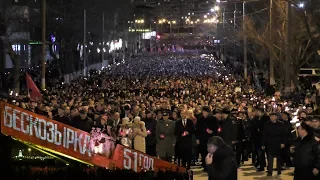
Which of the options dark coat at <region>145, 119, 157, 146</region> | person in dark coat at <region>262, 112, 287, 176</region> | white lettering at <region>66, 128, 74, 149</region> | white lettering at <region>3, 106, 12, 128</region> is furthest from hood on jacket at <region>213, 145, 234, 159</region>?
dark coat at <region>145, 119, 157, 146</region>

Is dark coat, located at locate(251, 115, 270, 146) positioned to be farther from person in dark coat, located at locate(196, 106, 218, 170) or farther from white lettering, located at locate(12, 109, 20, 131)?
white lettering, located at locate(12, 109, 20, 131)

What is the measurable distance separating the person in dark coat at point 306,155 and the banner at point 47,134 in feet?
10.4

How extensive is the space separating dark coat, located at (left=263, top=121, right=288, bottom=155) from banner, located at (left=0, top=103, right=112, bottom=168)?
4182 millimetres

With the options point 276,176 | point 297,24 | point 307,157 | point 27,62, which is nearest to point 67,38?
point 27,62

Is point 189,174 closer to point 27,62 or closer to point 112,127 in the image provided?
point 112,127

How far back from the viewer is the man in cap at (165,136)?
52.1 ft

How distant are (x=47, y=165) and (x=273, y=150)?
5439 mm

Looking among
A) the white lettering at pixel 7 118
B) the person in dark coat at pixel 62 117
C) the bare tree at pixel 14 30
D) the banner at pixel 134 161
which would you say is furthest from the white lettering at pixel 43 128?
the bare tree at pixel 14 30

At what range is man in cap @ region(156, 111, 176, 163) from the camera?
15.9 metres

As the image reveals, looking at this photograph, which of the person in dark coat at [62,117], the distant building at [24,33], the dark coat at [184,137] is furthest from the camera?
the distant building at [24,33]

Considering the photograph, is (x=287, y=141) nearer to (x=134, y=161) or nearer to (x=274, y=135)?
(x=274, y=135)

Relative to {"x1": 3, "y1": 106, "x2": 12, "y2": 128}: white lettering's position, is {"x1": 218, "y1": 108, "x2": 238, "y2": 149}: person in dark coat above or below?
below

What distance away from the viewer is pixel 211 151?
9.32m

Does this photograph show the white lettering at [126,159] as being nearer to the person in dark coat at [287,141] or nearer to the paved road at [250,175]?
the paved road at [250,175]
